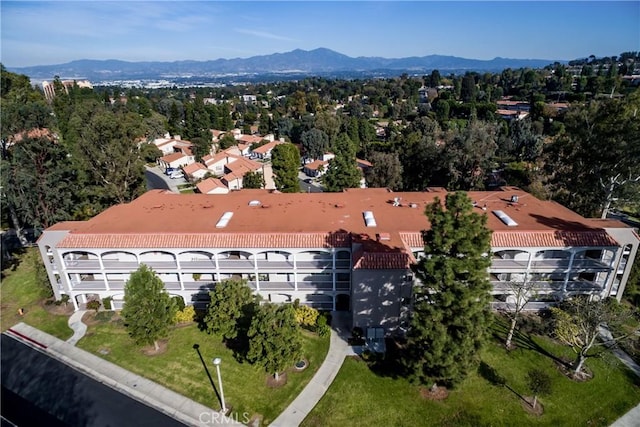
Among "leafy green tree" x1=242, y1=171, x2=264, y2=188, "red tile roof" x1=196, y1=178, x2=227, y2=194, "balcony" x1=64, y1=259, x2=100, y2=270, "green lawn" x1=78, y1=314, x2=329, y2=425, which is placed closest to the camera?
"green lawn" x1=78, y1=314, x2=329, y2=425

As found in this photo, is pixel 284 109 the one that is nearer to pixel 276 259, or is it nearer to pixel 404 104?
pixel 404 104

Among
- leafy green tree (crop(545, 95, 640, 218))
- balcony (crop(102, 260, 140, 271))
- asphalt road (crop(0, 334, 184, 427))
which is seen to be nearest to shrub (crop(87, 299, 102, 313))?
balcony (crop(102, 260, 140, 271))

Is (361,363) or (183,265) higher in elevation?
(183,265)

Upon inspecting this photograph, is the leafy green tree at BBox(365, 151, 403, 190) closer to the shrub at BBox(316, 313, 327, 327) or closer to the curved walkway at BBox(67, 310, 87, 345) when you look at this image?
the shrub at BBox(316, 313, 327, 327)

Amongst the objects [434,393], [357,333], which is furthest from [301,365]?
[434,393]

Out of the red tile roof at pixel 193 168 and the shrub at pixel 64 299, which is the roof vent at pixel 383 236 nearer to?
the shrub at pixel 64 299

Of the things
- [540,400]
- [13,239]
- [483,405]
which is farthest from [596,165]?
[13,239]

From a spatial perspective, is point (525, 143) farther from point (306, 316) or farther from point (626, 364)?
point (306, 316)
